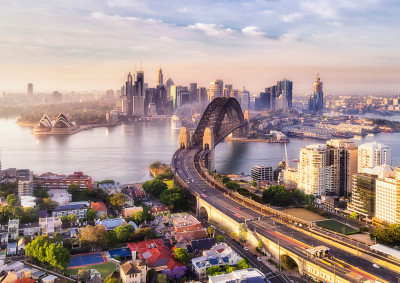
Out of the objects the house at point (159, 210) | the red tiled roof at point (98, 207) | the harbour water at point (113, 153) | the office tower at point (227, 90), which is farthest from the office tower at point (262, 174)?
the office tower at point (227, 90)

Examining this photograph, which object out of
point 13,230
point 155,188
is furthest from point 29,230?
point 155,188

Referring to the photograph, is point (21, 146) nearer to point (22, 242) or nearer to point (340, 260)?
point (22, 242)

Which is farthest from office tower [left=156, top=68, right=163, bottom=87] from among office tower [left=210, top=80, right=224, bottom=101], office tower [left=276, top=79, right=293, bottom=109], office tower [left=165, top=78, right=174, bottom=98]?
office tower [left=276, top=79, right=293, bottom=109]

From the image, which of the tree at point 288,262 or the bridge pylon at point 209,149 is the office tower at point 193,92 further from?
the tree at point 288,262

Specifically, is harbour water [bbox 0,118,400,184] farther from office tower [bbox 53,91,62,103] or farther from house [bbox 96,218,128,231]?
office tower [bbox 53,91,62,103]

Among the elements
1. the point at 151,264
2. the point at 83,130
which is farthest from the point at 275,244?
the point at 83,130

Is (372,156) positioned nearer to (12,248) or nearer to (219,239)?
(219,239)
